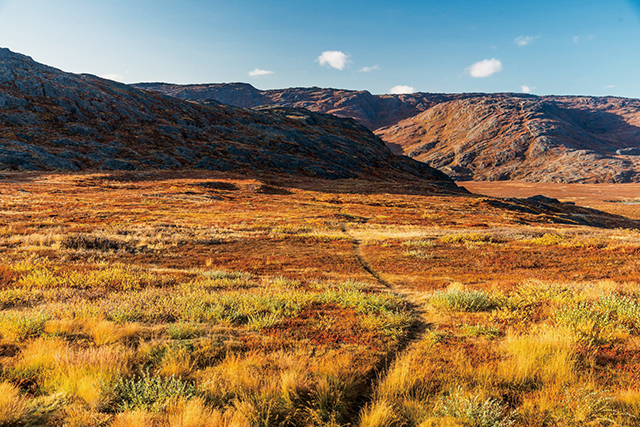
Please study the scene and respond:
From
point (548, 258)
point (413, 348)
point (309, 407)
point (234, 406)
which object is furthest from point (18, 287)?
point (548, 258)

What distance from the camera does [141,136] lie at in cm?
10762

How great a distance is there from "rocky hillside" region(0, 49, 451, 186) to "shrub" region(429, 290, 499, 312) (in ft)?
315

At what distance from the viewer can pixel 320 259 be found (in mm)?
18469

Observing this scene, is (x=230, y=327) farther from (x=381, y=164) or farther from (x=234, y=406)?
(x=381, y=164)

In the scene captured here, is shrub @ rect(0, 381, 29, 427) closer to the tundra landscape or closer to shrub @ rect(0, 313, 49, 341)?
the tundra landscape

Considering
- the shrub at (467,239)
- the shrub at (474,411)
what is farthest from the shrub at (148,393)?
the shrub at (467,239)

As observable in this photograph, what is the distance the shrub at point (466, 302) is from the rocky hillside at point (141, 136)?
96.1 m

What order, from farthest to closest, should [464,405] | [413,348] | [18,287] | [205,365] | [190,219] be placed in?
[190,219]
[18,287]
[413,348]
[205,365]
[464,405]

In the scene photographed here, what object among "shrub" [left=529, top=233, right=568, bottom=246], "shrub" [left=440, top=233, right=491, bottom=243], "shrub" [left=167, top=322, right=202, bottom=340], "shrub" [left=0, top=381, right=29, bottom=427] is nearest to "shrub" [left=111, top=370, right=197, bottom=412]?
"shrub" [left=0, top=381, right=29, bottom=427]

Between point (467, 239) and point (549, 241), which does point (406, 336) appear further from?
point (549, 241)

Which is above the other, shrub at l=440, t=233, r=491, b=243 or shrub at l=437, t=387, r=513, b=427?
shrub at l=437, t=387, r=513, b=427

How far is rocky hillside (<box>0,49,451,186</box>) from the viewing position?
3471 inches

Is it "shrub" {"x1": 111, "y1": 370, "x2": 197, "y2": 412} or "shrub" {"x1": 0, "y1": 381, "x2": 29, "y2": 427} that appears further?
"shrub" {"x1": 111, "y1": 370, "x2": 197, "y2": 412}

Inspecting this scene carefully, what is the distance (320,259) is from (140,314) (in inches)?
465
